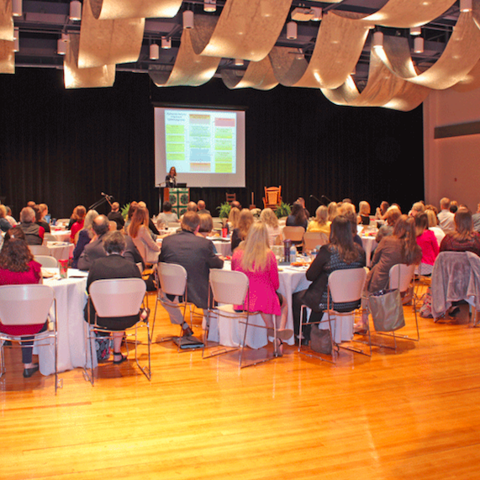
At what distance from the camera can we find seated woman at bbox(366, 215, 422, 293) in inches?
234

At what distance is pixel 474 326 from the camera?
6.61 m

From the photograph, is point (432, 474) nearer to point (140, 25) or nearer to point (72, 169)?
point (140, 25)

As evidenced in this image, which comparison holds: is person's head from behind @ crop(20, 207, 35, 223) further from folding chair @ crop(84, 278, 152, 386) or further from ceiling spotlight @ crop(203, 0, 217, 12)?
ceiling spotlight @ crop(203, 0, 217, 12)

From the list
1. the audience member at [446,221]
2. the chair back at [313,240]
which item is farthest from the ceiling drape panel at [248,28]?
the audience member at [446,221]

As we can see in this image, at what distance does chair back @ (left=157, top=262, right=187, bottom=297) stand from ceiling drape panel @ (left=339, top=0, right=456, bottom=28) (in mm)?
4199

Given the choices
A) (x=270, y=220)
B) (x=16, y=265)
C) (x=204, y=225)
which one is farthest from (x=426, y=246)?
(x=16, y=265)

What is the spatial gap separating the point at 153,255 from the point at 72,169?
8431mm

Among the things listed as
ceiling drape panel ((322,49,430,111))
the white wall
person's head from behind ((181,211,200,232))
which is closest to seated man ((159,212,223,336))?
person's head from behind ((181,211,200,232))

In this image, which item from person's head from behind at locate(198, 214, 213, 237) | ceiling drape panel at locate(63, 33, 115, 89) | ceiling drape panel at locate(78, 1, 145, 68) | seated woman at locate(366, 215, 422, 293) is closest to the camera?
seated woman at locate(366, 215, 422, 293)

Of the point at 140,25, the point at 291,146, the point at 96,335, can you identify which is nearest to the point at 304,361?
the point at 96,335

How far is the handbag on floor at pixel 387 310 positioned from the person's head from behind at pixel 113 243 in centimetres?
250

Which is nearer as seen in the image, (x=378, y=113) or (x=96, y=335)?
(x=96, y=335)

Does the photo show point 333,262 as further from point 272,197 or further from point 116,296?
point 272,197

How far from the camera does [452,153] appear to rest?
18.0m
